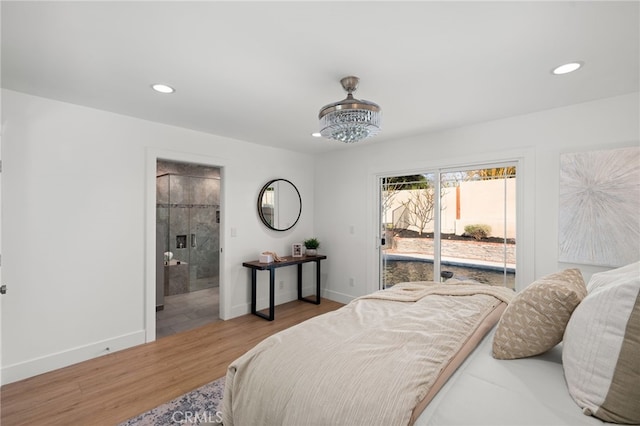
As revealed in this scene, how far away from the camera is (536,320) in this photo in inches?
52.6

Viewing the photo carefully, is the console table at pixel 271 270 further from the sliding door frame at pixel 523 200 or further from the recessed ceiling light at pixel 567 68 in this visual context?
the recessed ceiling light at pixel 567 68

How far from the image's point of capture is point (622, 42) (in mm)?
1741

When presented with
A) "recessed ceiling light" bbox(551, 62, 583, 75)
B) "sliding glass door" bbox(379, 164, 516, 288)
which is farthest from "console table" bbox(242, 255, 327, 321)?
"recessed ceiling light" bbox(551, 62, 583, 75)

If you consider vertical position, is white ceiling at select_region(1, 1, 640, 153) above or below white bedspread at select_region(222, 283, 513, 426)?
above

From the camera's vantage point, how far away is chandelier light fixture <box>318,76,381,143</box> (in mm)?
2025

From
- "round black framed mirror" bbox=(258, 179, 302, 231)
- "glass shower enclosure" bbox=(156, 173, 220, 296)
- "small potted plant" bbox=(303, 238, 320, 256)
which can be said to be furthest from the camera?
"glass shower enclosure" bbox=(156, 173, 220, 296)

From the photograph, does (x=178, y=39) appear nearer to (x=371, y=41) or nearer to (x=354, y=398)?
(x=371, y=41)

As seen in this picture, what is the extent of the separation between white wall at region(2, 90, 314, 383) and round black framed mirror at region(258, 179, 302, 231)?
104 centimetres

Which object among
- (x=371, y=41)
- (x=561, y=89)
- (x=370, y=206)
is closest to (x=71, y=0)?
(x=371, y=41)

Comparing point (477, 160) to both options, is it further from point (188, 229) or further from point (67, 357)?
point (188, 229)

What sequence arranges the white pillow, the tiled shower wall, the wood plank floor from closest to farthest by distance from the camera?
1. the white pillow
2. the wood plank floor
3. the tiled shower wall

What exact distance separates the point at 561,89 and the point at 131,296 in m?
4.40

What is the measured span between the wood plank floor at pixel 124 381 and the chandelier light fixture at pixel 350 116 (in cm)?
225

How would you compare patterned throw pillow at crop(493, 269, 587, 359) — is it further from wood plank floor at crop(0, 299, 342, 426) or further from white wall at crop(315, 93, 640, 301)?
wood plank floor at crop(0, 299, 342, 426)
